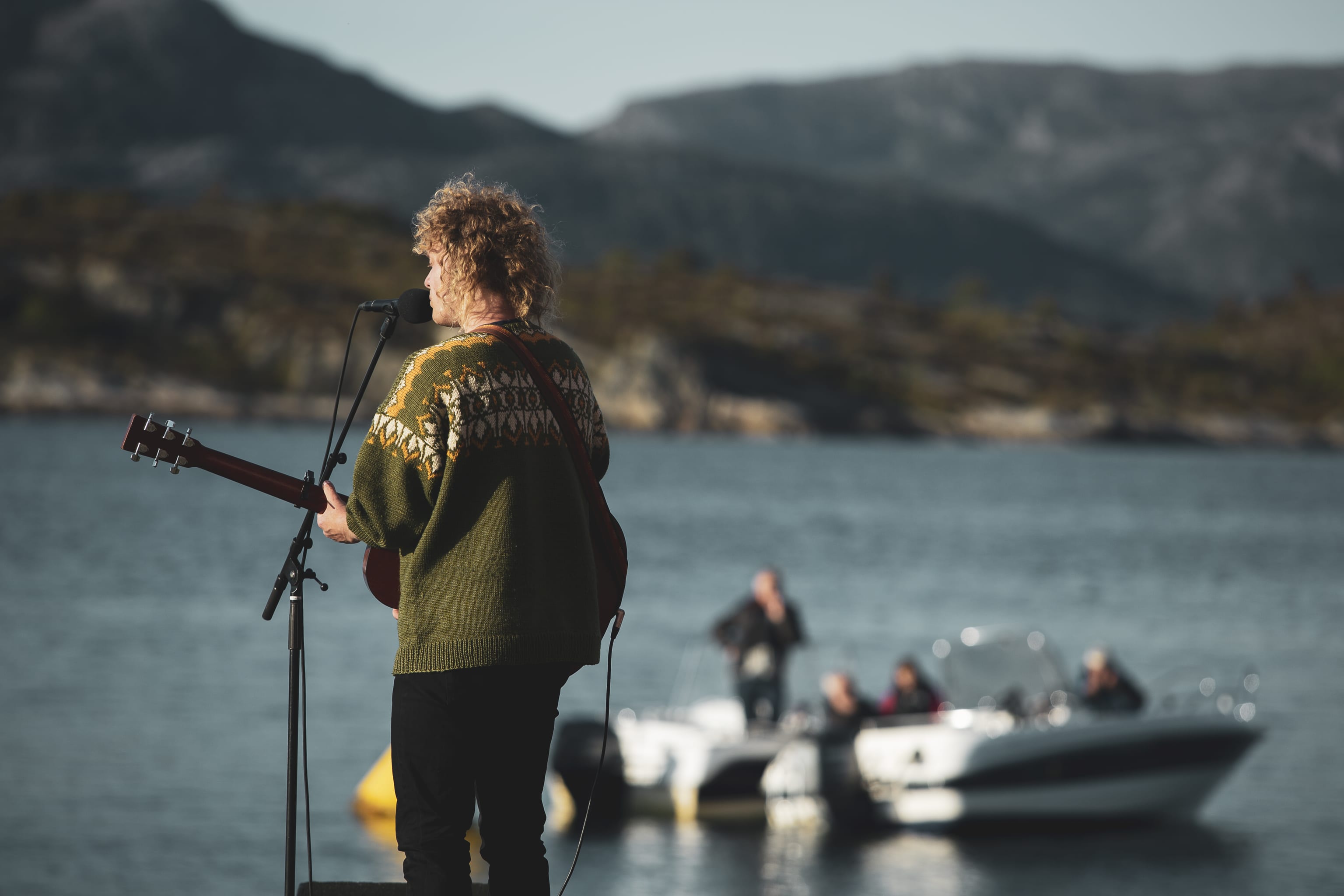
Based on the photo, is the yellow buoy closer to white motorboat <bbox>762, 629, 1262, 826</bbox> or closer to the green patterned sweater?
white motorboat <bbox>762, 629, 1262, 826</bbox>

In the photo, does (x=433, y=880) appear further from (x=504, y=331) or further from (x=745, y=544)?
(x=745, y=544)

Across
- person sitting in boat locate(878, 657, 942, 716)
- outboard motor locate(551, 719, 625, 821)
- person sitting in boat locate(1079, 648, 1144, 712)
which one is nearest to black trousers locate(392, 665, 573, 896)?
outboard motor locate(551, 719, 625, 821)

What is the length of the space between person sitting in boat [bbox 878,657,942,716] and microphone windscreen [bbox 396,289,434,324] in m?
11.2

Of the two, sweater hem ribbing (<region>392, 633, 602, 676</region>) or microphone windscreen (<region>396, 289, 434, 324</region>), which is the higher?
microphone windscreen (<region>396, 289, 434, 324</region>)

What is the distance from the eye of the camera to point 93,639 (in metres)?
29.0

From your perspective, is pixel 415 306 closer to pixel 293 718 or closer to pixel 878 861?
pixel 293 718

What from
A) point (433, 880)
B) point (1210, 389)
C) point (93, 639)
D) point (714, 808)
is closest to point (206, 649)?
point (93, 639)

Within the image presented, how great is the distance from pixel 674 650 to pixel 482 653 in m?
25.3

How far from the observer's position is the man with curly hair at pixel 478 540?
10.9 feet

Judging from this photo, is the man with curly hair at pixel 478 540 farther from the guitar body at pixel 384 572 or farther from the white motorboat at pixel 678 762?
the white motorboat at pixel 678 762

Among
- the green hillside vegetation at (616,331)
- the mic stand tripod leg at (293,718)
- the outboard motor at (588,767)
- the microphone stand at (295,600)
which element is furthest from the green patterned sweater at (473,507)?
the green hillside vegetation at (616,331)

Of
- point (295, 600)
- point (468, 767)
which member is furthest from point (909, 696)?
point (468, 767)

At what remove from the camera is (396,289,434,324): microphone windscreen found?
3717mm

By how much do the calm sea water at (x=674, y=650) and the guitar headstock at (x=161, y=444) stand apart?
1100 centimetres
